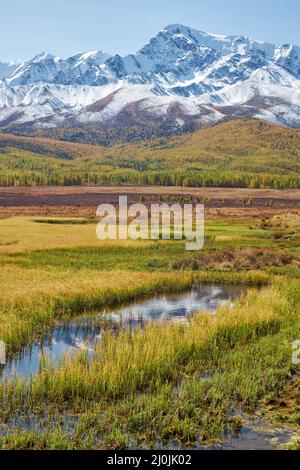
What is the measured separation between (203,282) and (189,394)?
26006 mm

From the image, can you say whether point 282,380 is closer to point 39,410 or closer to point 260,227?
point 39,410

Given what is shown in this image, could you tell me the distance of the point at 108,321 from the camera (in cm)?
3228

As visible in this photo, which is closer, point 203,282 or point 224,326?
point 224,326

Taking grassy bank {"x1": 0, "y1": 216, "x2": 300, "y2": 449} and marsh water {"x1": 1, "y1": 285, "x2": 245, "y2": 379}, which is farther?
marsh water {"x1": 1, "y1": 285, "x2": 245, "y2": 379}

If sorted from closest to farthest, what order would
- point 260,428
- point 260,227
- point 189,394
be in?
point 260,428 → point 189,394 → point 260,227

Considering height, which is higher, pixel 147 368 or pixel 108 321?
pixel 147 368

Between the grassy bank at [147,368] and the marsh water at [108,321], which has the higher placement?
the grassy bank at [147,368]

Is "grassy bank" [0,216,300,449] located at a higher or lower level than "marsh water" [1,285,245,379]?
higher

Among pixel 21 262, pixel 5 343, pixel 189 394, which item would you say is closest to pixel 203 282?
pixel 21 262

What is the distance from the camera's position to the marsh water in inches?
997

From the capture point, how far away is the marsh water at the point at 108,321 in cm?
2533

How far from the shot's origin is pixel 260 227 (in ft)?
277

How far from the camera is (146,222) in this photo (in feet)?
306
